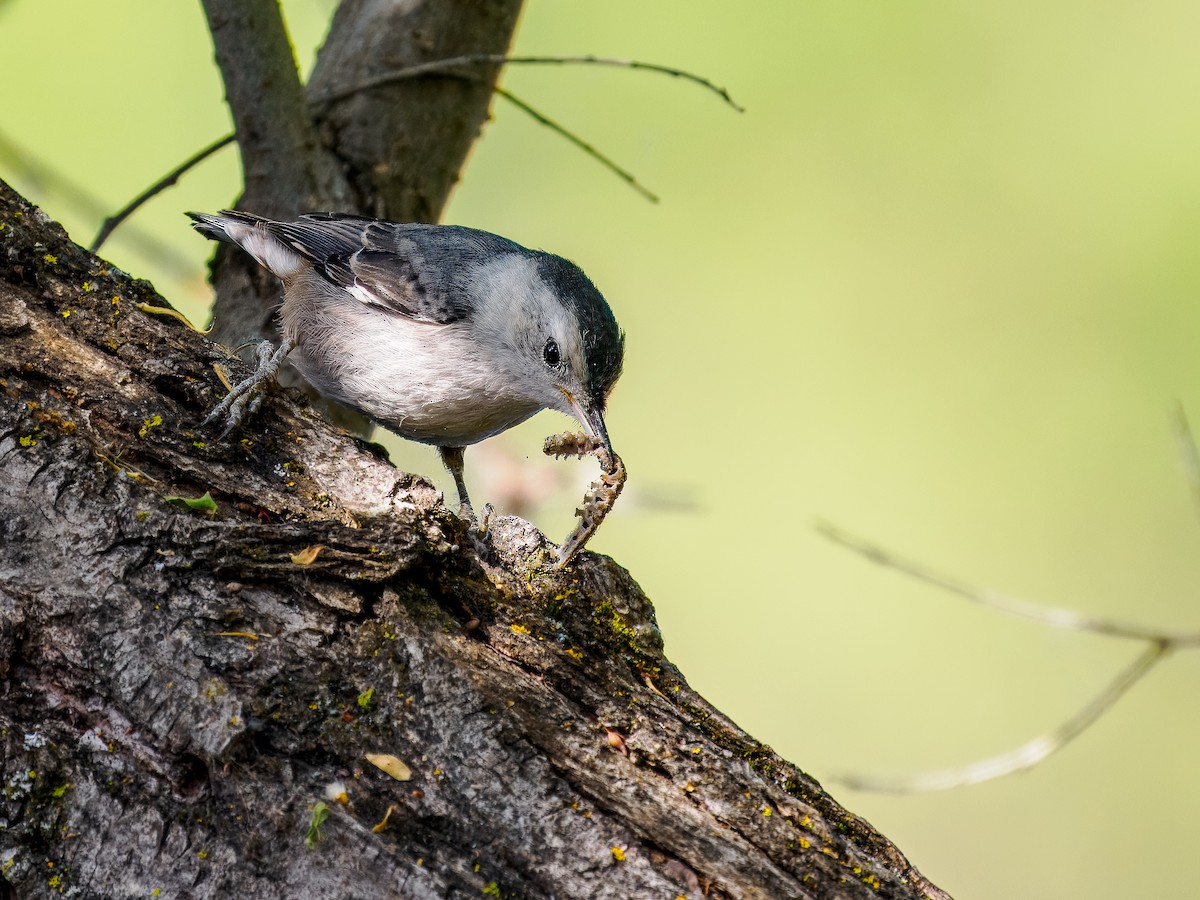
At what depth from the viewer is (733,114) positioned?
7.92 meters

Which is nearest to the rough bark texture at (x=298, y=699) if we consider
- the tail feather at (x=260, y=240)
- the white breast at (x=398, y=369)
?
the white breast at (x=398, y=369)

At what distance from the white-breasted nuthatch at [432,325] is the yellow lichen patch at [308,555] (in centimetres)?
133

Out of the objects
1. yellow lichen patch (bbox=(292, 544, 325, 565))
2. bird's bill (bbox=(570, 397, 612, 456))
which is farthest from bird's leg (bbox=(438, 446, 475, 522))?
yellow lichen patch (bbox=(292, 544, 325, 565))

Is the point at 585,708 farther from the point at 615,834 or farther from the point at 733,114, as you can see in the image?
the point at 733,114

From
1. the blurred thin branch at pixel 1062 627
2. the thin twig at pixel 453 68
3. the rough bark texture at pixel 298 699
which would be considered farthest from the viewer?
the thin twig at pixel 453 68

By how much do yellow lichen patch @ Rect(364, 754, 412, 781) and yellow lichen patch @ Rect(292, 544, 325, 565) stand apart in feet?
1.26

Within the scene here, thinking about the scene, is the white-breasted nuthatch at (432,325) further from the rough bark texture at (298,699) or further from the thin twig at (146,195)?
the rough bark texture at (298,699)

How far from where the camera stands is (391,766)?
74.6 inches

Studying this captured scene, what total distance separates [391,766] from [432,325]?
2.05 meters

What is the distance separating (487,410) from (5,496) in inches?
69.3

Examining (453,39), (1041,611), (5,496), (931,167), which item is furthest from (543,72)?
(5,496)

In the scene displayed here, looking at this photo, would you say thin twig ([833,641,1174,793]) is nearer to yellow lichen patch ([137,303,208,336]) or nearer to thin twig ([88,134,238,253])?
yellow lichen patch ([137,303,208,336])

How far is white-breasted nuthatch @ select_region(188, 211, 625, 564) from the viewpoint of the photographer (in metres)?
3.47

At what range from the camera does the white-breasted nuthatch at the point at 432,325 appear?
3475mm
